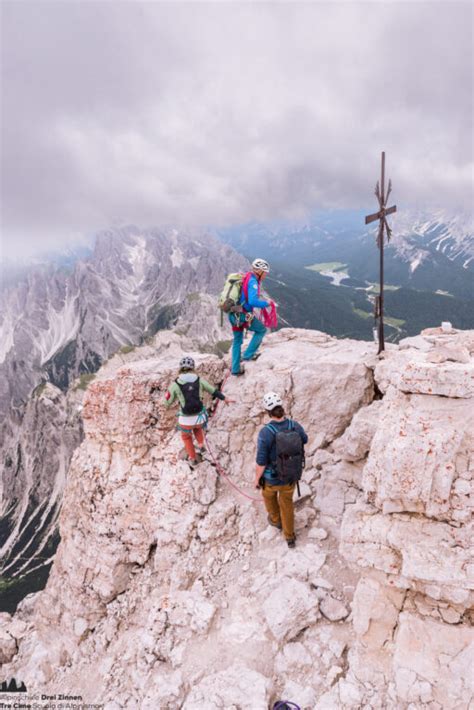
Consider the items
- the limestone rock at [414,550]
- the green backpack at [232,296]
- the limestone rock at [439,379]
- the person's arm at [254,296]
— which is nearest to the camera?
the limestone rock at [414,550]

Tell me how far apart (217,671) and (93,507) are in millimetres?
8114

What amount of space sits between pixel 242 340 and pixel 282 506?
6407 millimetres

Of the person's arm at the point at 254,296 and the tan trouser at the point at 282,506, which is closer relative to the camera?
the tan trouser at the point at 282,506

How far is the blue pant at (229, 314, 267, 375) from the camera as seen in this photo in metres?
13.9

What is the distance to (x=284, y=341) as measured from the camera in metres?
17.3

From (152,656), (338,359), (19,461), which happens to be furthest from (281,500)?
(19,461)

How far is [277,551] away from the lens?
10453 millimetres

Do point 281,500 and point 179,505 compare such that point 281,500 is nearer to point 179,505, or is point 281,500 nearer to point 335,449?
point 335,449

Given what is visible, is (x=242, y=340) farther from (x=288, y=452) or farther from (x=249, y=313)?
(x=288, y=452)

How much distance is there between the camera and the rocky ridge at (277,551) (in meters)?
6.77

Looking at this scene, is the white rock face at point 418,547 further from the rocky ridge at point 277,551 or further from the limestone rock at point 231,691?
the limestone rock at point 231,691

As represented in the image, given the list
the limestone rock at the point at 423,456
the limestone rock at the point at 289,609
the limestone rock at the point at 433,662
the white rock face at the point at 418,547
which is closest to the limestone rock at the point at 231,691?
the limestone rock at the point at 289,609

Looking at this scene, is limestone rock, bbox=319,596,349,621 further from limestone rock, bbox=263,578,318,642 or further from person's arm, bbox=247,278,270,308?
person's arm, bbox=247,278,270,308

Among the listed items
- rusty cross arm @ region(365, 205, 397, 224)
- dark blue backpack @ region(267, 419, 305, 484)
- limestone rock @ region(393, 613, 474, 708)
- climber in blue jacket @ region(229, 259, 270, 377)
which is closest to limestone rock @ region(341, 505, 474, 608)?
limestone rock @ region(393, 613, 474, 708)
